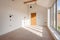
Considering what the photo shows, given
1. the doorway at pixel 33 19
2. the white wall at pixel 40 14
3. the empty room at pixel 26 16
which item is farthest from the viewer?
the doorway at pixel 33 19

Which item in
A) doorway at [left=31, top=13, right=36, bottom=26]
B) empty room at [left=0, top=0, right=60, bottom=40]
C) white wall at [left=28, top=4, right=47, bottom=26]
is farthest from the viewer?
doorway at [left=31, top=13, right=36, bottom=26]

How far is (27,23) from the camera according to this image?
39.5 feet

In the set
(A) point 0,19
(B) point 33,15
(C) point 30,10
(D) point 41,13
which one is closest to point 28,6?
(C) point 30,10

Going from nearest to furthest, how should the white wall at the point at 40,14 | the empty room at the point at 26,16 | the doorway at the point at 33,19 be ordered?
the empty room at the point at 26,16
the white wall at the point at 40,14
the doorway at the point at 33,19

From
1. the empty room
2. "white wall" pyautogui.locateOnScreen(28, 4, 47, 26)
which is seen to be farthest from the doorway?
"white wall" pyautogui.locateOnScreen(28, 4, 47, 26)

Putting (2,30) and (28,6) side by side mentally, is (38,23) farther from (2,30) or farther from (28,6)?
(2,30)

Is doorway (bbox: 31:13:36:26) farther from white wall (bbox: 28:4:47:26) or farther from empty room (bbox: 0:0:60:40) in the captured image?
white wall (bbox: 28:4:47:26)

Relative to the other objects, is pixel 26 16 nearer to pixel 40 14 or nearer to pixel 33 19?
pixel 33 19

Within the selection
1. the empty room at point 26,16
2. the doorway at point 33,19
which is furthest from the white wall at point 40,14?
the doorway at point 33,19

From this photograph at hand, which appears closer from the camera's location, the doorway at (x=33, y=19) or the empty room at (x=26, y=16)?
the empty room at (x=26, y=16)

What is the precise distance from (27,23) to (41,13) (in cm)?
237

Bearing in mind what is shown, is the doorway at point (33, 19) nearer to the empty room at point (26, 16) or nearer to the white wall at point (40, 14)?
the empty room at point (26, 16)

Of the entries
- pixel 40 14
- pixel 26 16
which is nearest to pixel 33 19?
pixel 26 16

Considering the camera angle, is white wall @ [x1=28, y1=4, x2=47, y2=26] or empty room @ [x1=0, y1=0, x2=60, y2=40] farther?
white wall @ [x1=28, y1=4, x2=47, y2=26]
